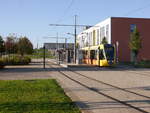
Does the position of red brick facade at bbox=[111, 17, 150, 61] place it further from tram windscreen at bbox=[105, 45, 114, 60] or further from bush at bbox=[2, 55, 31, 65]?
tram windscreen at bbox=[105, 45, 114, 60]

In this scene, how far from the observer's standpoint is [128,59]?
6519 centimetres

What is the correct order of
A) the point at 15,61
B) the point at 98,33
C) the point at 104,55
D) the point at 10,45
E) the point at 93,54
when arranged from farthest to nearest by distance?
the point at 98,33 → the point at 10,45 → the point at 15,61 → the point at 93,54 → the point at 104,55

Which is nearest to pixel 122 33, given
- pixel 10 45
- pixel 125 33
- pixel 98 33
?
pixel 125 33

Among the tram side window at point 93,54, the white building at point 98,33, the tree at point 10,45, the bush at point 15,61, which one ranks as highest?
the white building at point 98,33

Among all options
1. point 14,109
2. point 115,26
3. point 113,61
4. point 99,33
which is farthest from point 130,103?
point 99,33

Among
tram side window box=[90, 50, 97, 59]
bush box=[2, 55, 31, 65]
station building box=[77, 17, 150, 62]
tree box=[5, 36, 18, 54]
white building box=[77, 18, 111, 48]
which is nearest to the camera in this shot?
tram side window box=[90, 50, 97, 59]

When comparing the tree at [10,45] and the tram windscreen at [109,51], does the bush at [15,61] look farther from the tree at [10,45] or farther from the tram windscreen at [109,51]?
the tree at [10,45]

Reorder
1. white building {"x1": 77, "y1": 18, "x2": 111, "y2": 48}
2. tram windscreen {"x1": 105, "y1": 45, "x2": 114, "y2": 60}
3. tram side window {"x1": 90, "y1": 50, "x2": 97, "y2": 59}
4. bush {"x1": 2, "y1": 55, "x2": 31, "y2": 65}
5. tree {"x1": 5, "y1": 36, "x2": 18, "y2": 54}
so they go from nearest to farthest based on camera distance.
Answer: tram windscreen {"x1": 105, "y1": 45, "x2": 114, "y2": 60} → tram side window {"x1": 90, "y1": 50, "x2": 97, "y2": 59} → bush {"x1": 2, "y1": 55, "x2": 31, "y2": 65} → white building {"x1": 77, "y1": 18, "x2": 111, "y2": 48} → tree {"x1": 5, "y1": 36, "x2": 18, "y2": 54}

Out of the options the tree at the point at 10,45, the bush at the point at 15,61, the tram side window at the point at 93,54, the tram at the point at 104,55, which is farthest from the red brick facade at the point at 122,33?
the tree at the point at 10,45

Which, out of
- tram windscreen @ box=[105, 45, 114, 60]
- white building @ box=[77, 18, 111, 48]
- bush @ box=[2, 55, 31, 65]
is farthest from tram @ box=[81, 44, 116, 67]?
white building @ box=[77, 18, 111, 48]

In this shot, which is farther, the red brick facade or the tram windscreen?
the red brick facade

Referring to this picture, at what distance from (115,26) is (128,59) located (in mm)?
7124

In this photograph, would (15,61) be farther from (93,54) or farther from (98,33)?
(98,33)

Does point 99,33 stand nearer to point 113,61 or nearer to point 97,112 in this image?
point 113,61
